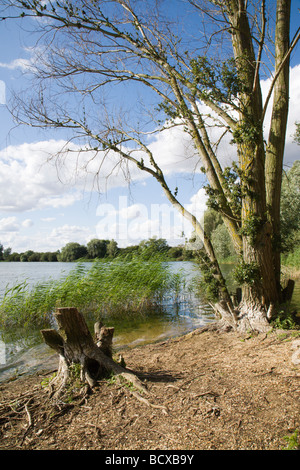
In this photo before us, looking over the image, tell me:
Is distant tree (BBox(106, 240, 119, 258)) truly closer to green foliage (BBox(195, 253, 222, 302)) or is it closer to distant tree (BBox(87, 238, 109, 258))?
distant tree (BBox(87, 238, 109, 258))

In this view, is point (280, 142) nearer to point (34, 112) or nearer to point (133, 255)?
point (34, 112)

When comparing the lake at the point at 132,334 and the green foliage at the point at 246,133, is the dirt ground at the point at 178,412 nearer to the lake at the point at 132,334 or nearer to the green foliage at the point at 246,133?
the lake at the point at 132,334

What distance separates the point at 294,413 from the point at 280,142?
5.26 m

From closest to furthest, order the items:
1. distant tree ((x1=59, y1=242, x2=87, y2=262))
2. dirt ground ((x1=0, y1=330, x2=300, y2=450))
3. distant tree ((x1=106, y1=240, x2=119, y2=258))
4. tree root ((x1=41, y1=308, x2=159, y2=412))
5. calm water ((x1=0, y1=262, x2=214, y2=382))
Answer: dirt ground ((x1=0, y1=330, x2=300, y2=450)) → tree root ((x1=41, y1=308, x2=159, y2=412)) → calm water ((x1=0, y1=262, x2=214, y2=382)) → distant tree ((x1=106, y1=240, x2=119, y2=258)) → distant tree ((x1=59, y1=242, x2=87, y2=262))

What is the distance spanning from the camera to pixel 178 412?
123 inches

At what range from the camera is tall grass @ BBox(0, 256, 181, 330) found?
902 centimetres

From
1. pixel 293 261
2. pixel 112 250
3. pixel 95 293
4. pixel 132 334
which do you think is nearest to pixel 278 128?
pixel 132 334

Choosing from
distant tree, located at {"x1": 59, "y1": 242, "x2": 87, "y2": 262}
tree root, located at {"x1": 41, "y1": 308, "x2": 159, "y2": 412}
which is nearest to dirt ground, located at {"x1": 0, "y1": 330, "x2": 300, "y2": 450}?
tree root, located at {"x1": 41, "y1": 308, "x2": 159, "y2": 412}

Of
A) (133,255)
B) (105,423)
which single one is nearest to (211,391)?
(105,423)

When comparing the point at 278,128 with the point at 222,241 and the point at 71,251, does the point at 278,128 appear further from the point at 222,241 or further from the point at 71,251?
the point at 222,241

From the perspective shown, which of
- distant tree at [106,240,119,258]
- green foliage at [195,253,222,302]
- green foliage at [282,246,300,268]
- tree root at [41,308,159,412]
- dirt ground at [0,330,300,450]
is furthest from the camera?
green foliage at [282,246,300,268]

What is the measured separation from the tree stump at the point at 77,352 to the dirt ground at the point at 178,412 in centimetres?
21

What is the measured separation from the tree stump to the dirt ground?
0.21 metres

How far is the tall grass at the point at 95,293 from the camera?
9016 mm
